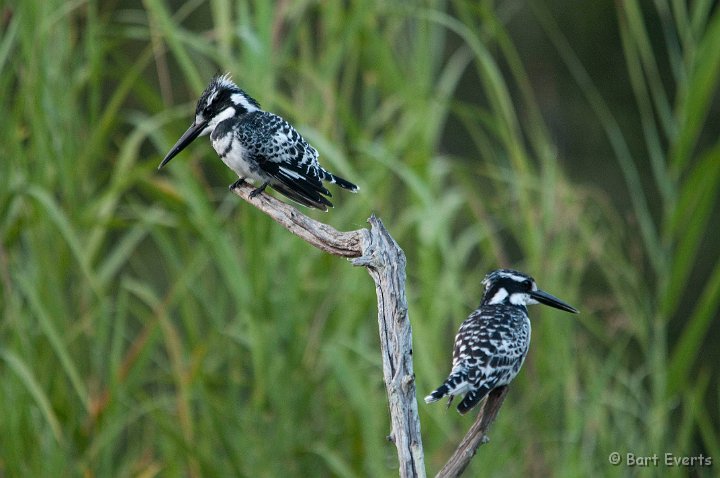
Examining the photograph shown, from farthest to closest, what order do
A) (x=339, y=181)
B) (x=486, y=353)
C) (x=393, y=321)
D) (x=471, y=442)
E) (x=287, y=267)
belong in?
(x=287, y=267) → (x=339, y=181) → (x=486, y=353) → (x=471, y=442) → (x=393, y=321)

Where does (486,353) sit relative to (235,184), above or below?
below

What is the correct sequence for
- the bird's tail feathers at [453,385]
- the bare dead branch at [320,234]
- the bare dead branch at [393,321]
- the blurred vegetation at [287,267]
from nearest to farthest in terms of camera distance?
the bare dead branch at [393,321] < the bare dead branch at [320,234] < the bird's tail feathers at [453,385] < the blurred vegetation at [287,267]

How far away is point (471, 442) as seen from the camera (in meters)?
1.83

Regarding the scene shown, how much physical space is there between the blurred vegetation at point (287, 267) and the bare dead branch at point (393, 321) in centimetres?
98

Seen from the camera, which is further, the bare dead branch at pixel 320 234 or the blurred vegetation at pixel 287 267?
the blurred vegetation at pixel 287 267

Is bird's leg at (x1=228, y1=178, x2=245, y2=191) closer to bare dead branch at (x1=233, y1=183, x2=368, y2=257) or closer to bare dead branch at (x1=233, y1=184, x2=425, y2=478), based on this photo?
bare dead branch at (x1=233, y1=183, x2=368, y2=257)

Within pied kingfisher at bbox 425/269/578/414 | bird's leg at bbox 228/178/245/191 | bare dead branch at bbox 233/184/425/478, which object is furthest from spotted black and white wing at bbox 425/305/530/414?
bird's leg at bbox 228/178/245/191

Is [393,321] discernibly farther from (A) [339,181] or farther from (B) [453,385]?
(A) [339,181]

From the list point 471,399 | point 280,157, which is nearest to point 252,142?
point 280,157

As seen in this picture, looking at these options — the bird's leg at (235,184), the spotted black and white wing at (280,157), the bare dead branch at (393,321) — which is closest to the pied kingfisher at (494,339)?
the bare dead branch at (393,321)

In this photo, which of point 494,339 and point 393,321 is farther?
point 494,339

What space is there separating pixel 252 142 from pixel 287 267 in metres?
0.44

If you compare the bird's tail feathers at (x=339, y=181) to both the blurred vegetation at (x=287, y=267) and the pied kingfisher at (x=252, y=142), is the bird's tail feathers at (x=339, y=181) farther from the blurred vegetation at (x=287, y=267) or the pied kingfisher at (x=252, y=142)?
the blurred vegetation at (x=287, y=267)

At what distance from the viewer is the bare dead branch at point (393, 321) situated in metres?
1.63
